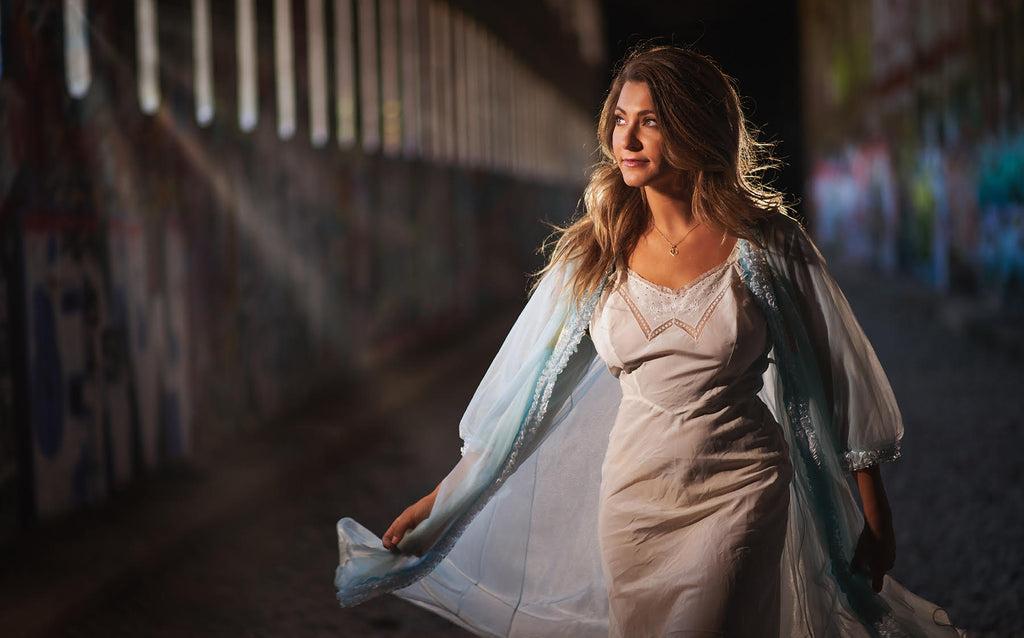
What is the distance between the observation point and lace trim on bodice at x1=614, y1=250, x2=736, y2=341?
2.45 metres

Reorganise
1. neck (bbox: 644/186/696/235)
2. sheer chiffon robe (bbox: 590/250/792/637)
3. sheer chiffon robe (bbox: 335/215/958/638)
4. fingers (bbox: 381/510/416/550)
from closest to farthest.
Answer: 1. sheer chiffon robe (bbox: 590/250/792/637)
2. sheer chiffon robe (bbox: 335/215/958/638)
3. neck (bbox: 644/186/696/235)
4. fingers (bbox: 381/510/416/550)

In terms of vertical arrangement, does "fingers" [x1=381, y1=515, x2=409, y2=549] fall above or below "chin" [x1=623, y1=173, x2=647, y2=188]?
below

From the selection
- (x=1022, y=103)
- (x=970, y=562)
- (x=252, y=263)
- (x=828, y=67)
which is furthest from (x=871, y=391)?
(x=828, y=67)

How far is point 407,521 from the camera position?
2.82 meters

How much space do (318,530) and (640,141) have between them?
12.6 ft

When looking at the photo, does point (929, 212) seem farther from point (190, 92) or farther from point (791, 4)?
point (190, 92)

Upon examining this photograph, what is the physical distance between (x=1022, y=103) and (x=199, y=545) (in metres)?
12.3

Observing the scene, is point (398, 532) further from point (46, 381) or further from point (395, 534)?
point (46, 381)

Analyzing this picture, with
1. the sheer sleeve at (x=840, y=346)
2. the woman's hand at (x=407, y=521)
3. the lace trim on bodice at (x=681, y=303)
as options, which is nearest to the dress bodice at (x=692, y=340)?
the lace trim on bodice at (x=681, y=303)

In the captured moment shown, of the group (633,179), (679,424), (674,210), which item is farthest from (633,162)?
(679,424)

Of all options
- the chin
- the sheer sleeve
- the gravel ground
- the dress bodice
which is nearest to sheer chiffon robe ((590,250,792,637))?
the dress bodice

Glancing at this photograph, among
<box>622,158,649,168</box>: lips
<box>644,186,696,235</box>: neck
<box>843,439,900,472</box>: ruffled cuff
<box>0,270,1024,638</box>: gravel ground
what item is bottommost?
<box>0,270,1024,638</box>: gravel ground

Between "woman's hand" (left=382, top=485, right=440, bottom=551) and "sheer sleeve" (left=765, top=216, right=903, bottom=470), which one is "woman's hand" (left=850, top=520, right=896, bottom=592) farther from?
"woman's hand" (left=382, top=485, right=440, bottom=551)

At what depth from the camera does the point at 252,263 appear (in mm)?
8562
